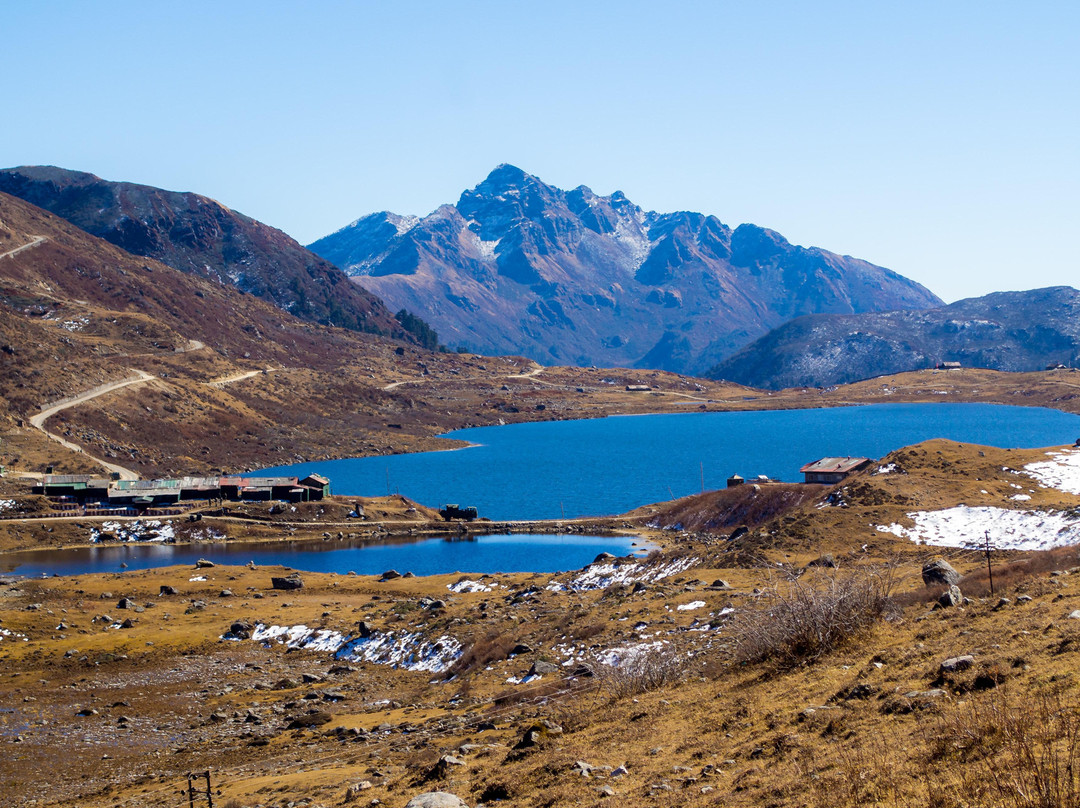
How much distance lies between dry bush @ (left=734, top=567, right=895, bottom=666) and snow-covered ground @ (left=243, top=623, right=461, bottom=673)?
20.7 meters

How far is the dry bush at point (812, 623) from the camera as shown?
2216 centimetres

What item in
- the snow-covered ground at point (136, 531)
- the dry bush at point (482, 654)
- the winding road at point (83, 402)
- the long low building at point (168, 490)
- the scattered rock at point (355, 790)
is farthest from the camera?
the winding road at point (83, 402)

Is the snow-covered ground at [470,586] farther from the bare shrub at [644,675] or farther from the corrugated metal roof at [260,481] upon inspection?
the corrugated metal roof at [260,481]

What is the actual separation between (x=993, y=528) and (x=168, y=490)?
4191 inches

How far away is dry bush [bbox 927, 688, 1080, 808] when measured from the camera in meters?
10.8

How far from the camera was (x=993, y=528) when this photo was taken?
172ft

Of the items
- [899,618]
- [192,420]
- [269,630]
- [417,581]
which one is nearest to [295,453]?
[192,420]

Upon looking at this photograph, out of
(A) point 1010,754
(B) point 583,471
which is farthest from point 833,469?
(A) point 1010,754

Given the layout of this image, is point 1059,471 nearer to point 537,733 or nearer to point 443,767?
point 537,733

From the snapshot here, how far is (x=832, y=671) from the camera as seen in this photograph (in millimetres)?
20250

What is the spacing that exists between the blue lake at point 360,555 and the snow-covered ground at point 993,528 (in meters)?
37.9

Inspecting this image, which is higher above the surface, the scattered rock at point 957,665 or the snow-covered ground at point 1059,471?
the scattered rock at point 957,665

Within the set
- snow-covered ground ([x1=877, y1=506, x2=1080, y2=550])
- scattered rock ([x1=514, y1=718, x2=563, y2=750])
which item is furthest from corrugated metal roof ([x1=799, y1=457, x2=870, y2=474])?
scattered rock ([x1=514, y1=718, x2=563, y2=750])

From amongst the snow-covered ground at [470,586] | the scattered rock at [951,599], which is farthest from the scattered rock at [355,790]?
the snow-covered ground at [470,586]
